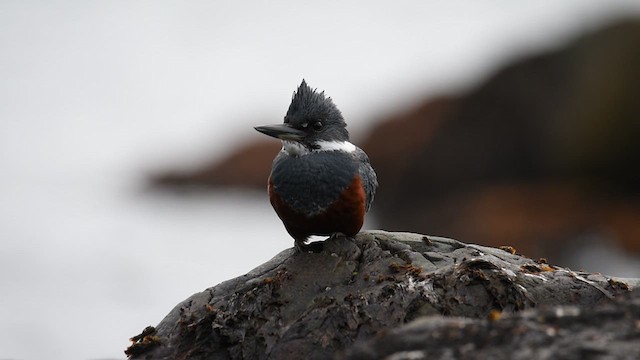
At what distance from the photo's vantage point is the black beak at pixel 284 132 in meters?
5.11

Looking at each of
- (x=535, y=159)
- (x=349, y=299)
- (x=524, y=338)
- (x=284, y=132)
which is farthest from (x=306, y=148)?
(x=535, y=159)

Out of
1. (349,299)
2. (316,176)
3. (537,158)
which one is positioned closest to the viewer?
(349,299)

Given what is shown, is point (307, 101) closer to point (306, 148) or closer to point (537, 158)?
point (306, 148)

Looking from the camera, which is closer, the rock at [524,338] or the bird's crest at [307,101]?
the rock at [524,338]

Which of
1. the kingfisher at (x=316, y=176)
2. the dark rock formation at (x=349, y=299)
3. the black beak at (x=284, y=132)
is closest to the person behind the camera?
the dark rock formation at (x=349, y=299)

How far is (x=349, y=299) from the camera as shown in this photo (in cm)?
400

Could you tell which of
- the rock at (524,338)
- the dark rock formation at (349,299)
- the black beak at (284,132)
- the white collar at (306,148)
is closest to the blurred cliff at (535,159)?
the white collar at (306,148)

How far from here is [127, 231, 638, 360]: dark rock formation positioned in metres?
3.89

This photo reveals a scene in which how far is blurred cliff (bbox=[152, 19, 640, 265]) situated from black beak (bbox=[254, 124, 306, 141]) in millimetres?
4381

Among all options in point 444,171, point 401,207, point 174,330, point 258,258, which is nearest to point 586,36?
point 444,171

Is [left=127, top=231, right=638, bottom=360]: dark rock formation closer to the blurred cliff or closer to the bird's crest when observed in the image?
the bird's crest

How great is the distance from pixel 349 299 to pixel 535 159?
306 inches

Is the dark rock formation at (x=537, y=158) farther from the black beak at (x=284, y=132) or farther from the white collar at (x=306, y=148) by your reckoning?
the black beak at (x=284, y=132)

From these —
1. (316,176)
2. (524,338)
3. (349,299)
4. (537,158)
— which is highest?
(316,176)
